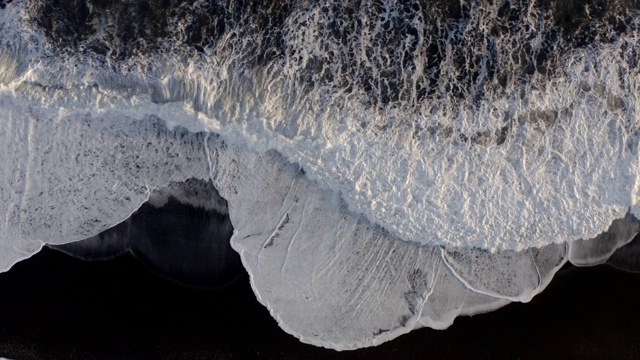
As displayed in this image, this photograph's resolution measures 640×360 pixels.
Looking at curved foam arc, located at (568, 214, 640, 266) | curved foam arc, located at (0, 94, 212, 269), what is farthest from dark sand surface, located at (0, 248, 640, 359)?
curved foam arc, located at (0, 94, 212, 269)

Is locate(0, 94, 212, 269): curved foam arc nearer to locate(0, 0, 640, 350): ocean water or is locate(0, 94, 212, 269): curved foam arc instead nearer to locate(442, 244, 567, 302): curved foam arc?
locate(0, 0, 640, 350): ocean water

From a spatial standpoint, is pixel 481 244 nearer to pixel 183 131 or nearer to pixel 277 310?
pixel 277 310

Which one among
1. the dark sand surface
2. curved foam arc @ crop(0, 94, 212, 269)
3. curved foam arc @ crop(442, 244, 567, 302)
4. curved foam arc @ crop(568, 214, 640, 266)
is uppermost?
curved foam arc @ crop(0, 94, 212, 269)

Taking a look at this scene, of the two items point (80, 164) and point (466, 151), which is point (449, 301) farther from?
point (80, 164)

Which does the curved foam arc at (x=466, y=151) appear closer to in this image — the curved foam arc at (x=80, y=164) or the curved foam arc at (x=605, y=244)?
the curved foam arc at (x=605, y=244)

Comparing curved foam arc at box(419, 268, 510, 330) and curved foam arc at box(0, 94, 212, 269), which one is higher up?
curved foam arc at box(0, 94, 212, 269)

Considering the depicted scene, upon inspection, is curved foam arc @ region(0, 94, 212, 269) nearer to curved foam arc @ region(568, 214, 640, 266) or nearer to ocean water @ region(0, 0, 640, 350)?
ocean water @ region(0, 0, 640, 350)

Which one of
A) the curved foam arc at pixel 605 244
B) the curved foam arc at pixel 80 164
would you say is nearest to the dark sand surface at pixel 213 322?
the curved foam arc at pixel 605 244

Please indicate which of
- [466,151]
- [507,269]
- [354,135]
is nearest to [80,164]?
[354,135]

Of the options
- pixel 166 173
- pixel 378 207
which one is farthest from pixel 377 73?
pixel 166 173
